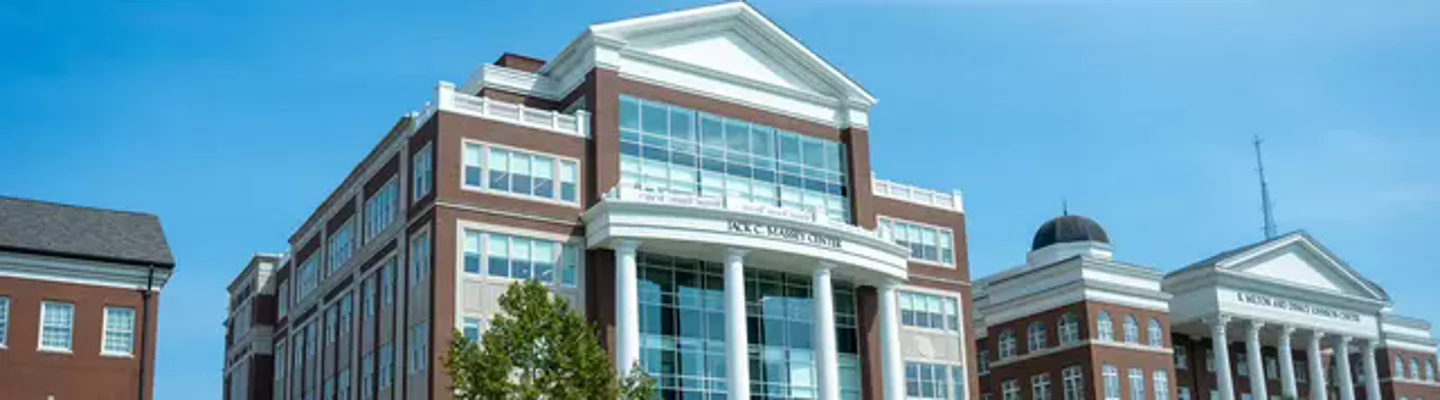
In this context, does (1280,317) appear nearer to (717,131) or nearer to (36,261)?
(717,131)

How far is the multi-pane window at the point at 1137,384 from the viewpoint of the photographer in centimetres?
7969

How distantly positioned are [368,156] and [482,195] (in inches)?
406

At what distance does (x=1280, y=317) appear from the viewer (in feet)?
286

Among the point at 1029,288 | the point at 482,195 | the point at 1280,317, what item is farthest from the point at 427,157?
the point at 1280,317

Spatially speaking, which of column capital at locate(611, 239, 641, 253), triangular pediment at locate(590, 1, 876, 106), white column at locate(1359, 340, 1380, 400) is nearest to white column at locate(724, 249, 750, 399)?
column capital at locate(611, 239, 641, 253)

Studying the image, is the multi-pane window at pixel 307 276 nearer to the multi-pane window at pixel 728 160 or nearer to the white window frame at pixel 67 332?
the multi-pane window at pixel 728 160

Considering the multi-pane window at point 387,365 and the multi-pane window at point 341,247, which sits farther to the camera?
the multi-pane window at point 341,247

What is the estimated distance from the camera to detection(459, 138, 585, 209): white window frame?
181 ft

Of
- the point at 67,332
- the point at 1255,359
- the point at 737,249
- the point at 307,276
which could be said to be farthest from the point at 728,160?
the point at 1255,359

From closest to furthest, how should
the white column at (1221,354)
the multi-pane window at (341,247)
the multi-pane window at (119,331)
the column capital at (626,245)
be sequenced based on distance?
1. the multi-pane window at (119,331)
2. the column capital at (626,245)
3. the multi-pane window at (341,247)
4. the white column at (1221,354)

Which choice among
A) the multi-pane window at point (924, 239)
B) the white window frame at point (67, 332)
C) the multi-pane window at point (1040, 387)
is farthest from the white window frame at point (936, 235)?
the white window frame at point (67, 332)

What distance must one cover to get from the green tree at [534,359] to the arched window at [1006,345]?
44954 millimetres

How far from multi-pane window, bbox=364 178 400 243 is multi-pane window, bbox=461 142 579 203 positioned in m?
4.82

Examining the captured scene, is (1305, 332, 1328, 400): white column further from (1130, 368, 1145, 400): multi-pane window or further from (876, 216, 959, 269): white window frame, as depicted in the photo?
(876, 216, 959, 269): white window frame
